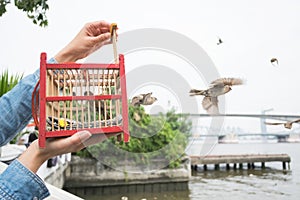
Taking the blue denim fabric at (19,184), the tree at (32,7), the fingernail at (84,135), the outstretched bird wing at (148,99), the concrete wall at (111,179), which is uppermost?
the tree at (32,7)

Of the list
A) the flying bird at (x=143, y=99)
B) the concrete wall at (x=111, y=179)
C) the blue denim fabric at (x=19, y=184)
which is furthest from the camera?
the concrete wall at (x=111, y=179)

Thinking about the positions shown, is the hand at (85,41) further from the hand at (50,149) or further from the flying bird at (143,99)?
the hand at (50,149)

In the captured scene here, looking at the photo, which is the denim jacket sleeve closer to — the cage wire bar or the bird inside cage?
the cage wire bar

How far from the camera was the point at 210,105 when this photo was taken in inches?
64.0

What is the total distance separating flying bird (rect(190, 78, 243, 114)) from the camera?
1.48 meters

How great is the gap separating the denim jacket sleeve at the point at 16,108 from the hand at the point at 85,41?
0.14 m

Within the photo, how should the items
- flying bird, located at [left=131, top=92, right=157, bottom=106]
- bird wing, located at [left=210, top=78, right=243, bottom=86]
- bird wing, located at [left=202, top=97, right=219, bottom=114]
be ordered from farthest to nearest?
bird wing, located at [left=202, top=97, right=219, bottom=114] < bird wing, located at [left=210, top=78, right=243, bottom=86] < flying bird, located at [left=131, top=92, right=157, bottom=106]

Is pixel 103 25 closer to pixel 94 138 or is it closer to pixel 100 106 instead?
pixel 100 106

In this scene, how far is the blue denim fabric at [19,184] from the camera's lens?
73 cm

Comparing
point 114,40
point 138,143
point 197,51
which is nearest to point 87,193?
point 138,143

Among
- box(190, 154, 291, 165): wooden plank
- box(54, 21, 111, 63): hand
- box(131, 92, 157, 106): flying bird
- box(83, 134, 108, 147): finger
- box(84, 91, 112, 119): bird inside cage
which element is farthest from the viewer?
box(190, 154, 291, 165): wooden plank

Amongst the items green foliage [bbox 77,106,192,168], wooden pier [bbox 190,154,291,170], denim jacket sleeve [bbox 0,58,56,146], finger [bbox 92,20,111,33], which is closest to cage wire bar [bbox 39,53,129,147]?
denim jacket sleeve [bbox 0,58,56,146]

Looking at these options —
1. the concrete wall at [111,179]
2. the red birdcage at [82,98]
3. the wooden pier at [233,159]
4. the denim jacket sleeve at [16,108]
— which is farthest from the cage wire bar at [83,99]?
the wooden pier at [233,159]

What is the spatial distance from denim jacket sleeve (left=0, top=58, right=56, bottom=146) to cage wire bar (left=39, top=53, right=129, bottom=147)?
103mm
